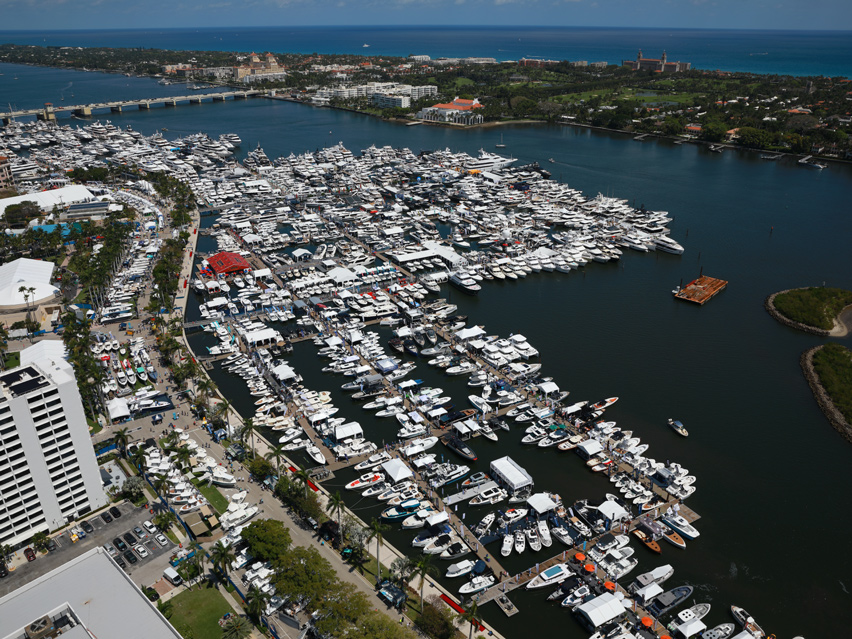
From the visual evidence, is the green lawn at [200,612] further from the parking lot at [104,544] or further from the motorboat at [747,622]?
the motorboat at [747,622]

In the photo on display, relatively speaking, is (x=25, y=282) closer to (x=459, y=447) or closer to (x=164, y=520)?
(x=164, y=520)

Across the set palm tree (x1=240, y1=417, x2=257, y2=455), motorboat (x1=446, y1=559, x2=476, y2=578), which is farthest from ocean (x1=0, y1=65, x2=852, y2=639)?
palm tree (x1=240, y1=417, x2=257, y2=455)

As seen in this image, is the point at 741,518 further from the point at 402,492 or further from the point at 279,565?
the point at 279,565

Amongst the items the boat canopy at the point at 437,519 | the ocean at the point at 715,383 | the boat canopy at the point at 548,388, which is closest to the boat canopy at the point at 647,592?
the ocean at the point at 715,383

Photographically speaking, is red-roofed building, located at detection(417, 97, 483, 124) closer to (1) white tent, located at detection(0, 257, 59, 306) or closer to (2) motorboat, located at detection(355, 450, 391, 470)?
(1) white tent, located at detection(0, 257, 59, 306)

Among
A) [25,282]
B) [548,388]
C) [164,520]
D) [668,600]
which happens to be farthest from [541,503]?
[25,282]
